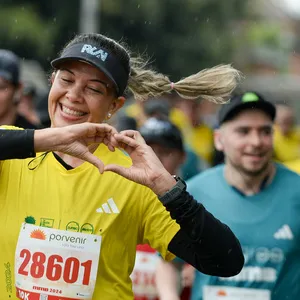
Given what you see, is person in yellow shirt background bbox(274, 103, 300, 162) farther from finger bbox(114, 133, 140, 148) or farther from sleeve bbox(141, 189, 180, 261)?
finger bbox(114, 133, 140, 148)

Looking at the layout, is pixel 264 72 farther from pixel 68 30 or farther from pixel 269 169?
pixel 269 169

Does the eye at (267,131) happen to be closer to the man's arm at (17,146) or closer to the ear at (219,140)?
the ear at (219,140)

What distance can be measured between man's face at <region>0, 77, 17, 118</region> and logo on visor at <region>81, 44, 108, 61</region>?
10.7 feet

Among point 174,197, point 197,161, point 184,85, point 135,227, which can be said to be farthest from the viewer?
point 197,161

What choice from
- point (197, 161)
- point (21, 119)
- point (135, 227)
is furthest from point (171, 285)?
point (197, 161)

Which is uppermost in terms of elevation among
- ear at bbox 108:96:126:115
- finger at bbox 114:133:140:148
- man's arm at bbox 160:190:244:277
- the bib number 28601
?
ear at bbox 108:96:126:115

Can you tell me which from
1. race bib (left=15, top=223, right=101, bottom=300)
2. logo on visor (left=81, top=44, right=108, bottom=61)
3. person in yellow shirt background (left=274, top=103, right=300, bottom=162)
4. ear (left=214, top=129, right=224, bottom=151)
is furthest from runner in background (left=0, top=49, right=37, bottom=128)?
person in yellow shirt background (left=274, top=103, right=300, bottom=162)

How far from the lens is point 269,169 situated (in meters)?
6.04

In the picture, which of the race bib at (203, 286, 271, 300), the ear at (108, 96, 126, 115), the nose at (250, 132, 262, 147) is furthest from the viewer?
the nose at (250, 132, 262, 147)

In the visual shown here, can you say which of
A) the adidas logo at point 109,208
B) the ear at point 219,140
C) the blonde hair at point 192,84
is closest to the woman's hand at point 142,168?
the adidas logo at point 109,208

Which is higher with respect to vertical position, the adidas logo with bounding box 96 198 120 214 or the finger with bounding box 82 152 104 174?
the finger with bounding box 82 152 104 174

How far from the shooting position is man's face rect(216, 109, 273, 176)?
5957mm

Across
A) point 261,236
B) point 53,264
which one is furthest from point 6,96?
point 53,264

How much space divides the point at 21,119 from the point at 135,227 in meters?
3.83
